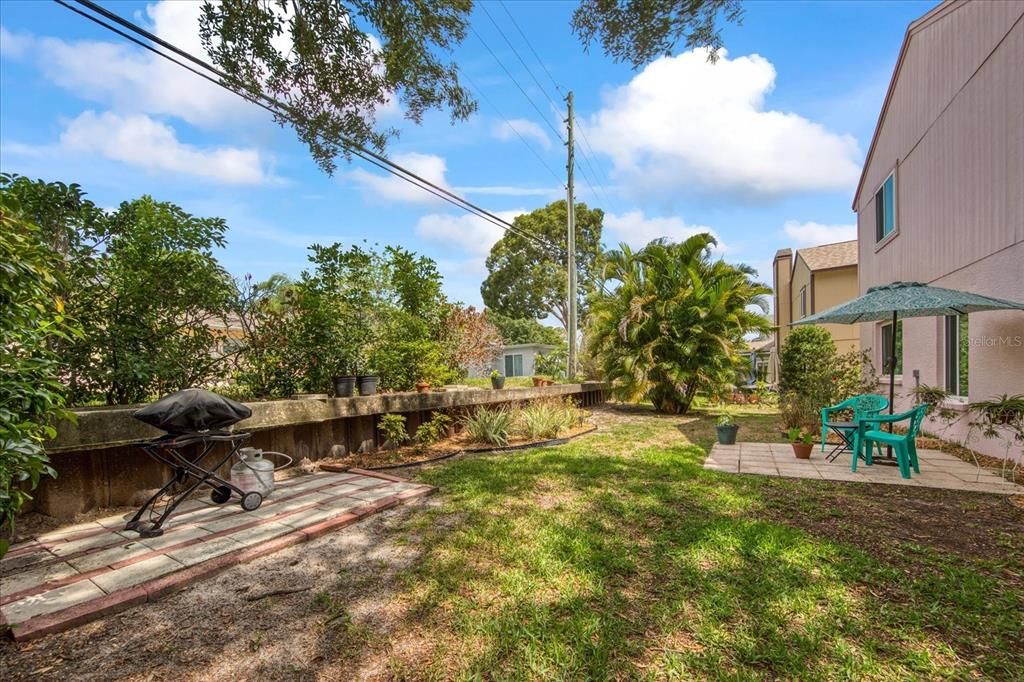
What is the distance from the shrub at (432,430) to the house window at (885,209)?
9115 millimetres

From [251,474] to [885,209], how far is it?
11996 mm

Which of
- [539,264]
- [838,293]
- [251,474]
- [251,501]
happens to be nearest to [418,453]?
[251,474]

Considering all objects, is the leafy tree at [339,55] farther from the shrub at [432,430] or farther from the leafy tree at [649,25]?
the shrub at [432,430]

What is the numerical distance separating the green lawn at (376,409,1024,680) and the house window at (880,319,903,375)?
5463 mm

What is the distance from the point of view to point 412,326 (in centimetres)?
688

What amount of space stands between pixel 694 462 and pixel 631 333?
588 cm

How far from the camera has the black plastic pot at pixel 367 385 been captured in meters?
6.07

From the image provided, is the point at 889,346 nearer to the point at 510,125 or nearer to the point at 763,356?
the point at 510,125

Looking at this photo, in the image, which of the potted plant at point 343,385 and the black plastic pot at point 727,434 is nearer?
the potted plant at point 343,385

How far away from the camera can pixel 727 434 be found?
704 cm

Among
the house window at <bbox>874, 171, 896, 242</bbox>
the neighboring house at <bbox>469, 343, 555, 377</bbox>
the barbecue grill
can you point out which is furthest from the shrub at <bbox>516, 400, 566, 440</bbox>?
the neighboring house at <bbox>469, 343, 555, 377</bbox>

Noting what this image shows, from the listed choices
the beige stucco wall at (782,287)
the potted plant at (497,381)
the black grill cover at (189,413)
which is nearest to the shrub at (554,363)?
the potted plant at (497,381)

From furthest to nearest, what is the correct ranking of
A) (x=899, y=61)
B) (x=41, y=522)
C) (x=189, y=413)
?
(x=899, y=61) < (x=41, y=522) < (x=189, y=413)

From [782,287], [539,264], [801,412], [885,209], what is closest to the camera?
[801,412]
